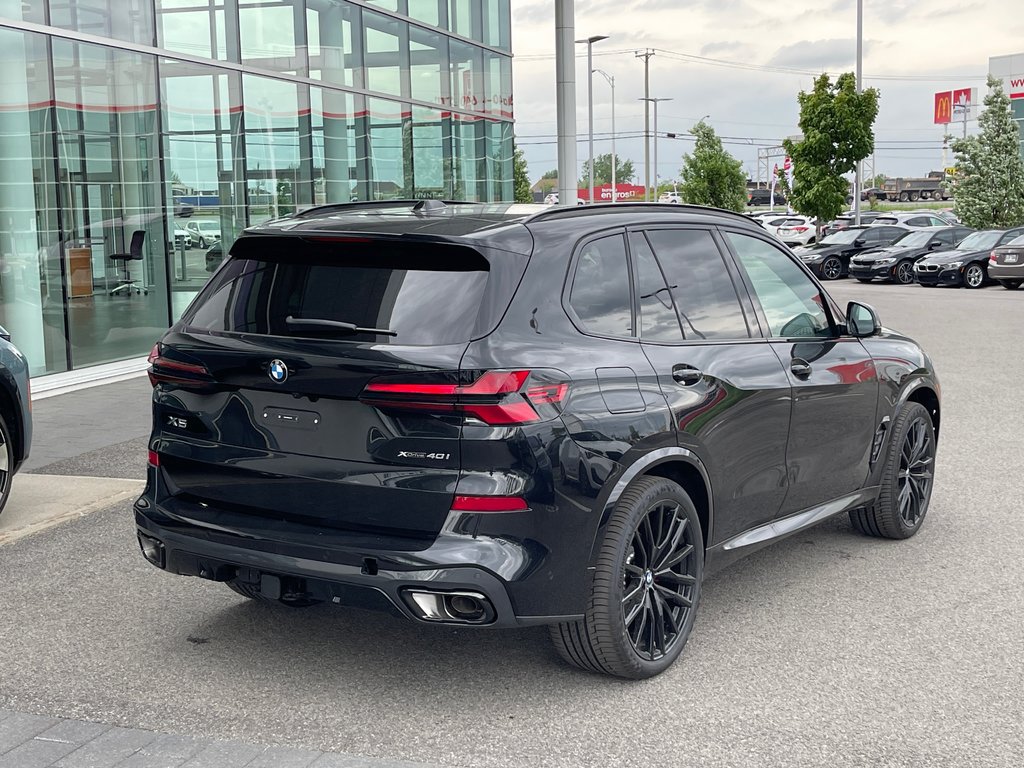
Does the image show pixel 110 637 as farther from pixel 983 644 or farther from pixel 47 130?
pixel 47 130

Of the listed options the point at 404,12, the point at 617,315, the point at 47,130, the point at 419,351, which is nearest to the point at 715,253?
the point at 617,315

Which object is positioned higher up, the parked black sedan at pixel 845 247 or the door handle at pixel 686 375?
the door handle at pixel 686 375

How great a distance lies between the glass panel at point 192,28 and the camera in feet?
51.4

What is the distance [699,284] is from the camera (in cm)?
504

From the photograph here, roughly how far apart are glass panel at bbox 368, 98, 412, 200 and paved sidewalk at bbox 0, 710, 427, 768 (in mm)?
17004

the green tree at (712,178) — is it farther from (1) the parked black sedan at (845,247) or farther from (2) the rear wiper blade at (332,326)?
(2) the rear wiper blade at (332,326)

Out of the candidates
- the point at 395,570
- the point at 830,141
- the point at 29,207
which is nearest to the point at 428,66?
the point at 29,207

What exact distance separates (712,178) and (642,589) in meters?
58.5

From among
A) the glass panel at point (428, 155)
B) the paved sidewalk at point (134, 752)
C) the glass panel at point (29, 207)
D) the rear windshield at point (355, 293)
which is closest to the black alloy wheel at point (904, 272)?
the glass panel at point (428, 155)

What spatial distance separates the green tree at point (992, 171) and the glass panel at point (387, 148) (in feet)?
89.4

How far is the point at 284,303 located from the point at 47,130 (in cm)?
1046

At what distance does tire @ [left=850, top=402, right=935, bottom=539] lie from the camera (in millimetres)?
6301

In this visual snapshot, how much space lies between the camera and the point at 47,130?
537 inches

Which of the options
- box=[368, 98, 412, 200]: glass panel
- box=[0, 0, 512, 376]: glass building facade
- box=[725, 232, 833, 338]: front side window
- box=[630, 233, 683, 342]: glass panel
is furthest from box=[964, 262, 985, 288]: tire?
box=[630, 233, 683, 342]: glass panel
